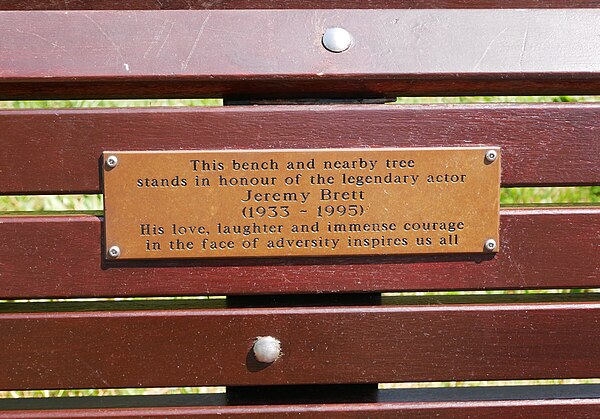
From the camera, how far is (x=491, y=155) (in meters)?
1.93

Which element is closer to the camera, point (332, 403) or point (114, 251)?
point (114, 251)

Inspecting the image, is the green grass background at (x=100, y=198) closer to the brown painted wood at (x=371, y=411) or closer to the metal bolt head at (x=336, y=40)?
the brown painted wood at (x=371, y=411)

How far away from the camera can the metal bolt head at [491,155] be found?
1929 millimetres

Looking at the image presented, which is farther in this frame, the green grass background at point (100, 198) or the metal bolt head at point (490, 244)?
the green grass background at point (100, 198)

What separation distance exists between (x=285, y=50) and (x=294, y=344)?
736mm

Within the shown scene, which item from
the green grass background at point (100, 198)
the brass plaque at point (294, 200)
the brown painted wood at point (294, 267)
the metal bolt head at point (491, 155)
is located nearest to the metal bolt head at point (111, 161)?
the brass plaque at point (294, 200)

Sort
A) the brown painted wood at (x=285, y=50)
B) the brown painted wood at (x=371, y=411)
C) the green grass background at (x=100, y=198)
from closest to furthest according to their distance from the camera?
the brown painted wood at (x=285, y=50) < the brown painted wood at (x=371, y=411) < the green grass background at (x=100, y=198)

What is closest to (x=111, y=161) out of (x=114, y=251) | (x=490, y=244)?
(x=114, y=251)

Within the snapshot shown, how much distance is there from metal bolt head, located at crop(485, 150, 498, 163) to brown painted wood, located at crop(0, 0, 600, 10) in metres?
0.37

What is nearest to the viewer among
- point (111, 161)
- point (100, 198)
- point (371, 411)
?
point (111, 161)

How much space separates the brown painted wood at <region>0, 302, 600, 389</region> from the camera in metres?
1.96

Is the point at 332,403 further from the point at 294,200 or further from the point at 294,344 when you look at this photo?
the point at 294,200

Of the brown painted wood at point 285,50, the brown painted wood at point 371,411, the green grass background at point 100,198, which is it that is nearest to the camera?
the brown painted wood at point 285,50

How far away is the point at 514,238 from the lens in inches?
78.0
